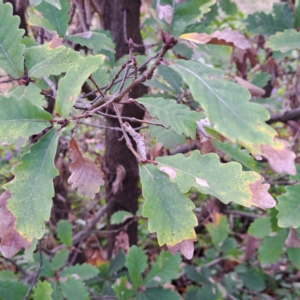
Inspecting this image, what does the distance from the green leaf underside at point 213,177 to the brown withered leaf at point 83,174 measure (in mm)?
155

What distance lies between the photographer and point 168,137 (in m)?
1.03

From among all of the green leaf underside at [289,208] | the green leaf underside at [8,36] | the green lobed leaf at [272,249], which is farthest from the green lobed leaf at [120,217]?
the green leaf underside at [8,36]

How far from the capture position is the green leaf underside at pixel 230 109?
457mm

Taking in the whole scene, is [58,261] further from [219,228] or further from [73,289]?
[219,228]

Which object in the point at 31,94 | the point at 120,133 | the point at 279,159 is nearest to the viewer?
the point at 279,159

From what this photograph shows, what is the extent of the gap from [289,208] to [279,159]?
38 cm

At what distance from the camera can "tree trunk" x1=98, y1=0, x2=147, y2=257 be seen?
1.52 m

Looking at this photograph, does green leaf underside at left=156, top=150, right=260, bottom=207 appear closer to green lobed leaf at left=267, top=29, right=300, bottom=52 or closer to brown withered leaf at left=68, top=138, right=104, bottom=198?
brown withered leaf at left=68, top=138, right=104, bottom=198

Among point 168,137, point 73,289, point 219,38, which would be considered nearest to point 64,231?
point 73,289

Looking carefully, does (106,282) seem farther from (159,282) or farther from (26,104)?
(26,104)

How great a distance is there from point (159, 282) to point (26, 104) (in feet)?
3.03

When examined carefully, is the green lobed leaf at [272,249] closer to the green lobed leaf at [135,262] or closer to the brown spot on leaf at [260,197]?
the green lobed leaf at [135,262]

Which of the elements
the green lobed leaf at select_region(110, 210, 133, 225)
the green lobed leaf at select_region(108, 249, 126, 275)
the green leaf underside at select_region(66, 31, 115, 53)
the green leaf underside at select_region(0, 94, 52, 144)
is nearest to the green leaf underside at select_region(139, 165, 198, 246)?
the green leaf underside at select_region(0, 94, 52, 144)

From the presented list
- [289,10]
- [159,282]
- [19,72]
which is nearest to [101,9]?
[289,10]
